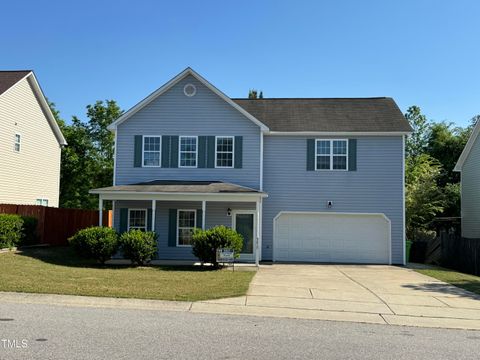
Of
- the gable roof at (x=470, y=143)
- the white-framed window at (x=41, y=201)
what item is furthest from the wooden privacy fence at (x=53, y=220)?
the gable roof at (x=470, y=143)

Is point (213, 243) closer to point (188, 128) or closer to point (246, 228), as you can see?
point (246, 228)

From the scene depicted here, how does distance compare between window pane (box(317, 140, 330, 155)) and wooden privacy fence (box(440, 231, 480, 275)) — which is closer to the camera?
wooden privacy fence (box(440, 231, 480, 275))

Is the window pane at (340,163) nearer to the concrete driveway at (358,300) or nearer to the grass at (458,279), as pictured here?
the grass at (458,279)

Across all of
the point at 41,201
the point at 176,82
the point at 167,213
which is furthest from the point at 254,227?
the point at 41,201

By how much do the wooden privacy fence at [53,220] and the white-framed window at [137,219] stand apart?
404 centimetres

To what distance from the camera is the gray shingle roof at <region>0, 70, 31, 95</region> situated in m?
24.8

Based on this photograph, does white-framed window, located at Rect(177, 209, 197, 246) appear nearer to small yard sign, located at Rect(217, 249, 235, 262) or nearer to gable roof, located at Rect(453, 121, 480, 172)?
small yard sign, located at Rect(217, 249, 235, 262)

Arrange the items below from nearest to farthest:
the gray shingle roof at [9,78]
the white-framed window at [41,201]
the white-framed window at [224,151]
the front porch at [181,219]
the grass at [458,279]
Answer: the grass at [458,279], the front porch at [181,219], the white-framed window at [224,151], the gray shingle roof at [9,78], the white-framed window at [41,201]

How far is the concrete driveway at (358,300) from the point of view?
10406 mm

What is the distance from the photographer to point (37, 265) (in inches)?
650

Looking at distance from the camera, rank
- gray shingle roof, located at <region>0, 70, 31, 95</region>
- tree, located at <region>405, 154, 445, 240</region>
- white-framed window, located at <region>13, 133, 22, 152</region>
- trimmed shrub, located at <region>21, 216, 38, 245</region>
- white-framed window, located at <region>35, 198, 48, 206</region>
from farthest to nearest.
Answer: tree, located at <region>405, 154, 445, 240</region> → white-framed window, located at <region>35, 198, 48, 206</region> → white-framed window, located at <region>13, 133, 22, 152</region> → gray shingle roof, located at <region>0, 70, 31, 95</region> → trimmed shrub, located at <region>21, 216, 38, 245</region>

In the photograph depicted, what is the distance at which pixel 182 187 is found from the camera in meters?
20.0

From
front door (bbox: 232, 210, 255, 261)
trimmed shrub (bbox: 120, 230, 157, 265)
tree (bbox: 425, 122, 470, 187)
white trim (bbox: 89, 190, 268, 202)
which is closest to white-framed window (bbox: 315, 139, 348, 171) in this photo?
front door (bbox: 232, 210, 255, 261)

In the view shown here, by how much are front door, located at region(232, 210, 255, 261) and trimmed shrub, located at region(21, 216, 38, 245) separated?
8500 mm
